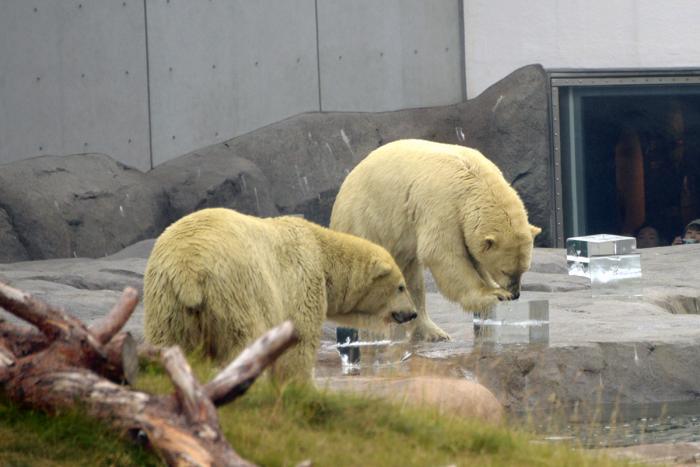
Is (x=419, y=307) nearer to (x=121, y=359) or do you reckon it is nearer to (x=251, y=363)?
(x=121, y=359)

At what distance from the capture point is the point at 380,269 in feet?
20.9

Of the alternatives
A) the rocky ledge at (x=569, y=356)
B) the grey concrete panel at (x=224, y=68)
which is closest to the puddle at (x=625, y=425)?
the rocky ledge at (x=569, y=356)

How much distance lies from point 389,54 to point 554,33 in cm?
225

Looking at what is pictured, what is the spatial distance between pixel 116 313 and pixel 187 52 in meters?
10.0

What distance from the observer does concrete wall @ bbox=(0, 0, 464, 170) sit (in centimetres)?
1334

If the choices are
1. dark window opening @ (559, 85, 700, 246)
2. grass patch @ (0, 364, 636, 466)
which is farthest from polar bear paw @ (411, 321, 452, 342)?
dark window opening @ (559, 85, 700, 246)

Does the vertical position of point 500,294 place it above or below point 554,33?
below

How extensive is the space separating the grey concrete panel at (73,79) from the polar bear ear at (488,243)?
6870 mm

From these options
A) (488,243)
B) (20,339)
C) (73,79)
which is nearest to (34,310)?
(20,339)

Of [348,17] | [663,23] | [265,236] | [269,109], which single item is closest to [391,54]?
[348,17]

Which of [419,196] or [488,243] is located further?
[419,196]

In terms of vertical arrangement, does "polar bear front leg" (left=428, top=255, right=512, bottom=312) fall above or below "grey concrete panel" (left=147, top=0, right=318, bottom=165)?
below

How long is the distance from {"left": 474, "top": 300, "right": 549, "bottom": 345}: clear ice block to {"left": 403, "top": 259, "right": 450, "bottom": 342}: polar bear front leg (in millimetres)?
507

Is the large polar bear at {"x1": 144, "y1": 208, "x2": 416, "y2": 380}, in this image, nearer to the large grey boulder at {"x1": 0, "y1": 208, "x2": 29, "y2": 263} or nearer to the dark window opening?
the large grey boulder at {"x1": 0, "y1": 208, "x2": 29, "y2": 263}
